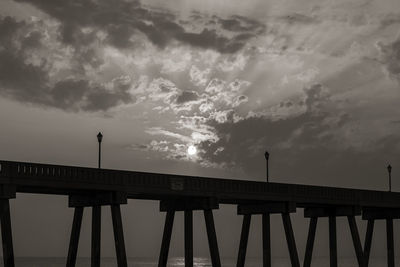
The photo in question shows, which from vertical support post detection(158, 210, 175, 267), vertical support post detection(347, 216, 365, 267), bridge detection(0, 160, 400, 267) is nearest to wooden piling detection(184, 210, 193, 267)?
bridge detection(0, 160, 400, 267)

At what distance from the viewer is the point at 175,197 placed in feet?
218

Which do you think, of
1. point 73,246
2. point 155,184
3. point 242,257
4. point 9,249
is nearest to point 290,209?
point 242,257

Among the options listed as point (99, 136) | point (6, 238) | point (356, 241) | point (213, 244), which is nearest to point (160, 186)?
point (99, 136)

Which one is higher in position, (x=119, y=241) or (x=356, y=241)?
(x=356, y=241)

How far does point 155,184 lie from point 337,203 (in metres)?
24.1

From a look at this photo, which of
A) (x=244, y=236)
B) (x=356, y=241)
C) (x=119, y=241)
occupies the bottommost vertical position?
(x=119, y=241)

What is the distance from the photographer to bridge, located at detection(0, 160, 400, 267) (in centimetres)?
5481

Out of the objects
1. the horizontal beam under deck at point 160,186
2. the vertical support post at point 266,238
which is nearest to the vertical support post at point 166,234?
the horizontal beam under deck at point 160,186

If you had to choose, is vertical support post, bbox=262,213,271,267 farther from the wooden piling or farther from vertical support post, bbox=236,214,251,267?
the wooden piling

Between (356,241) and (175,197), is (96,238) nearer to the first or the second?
(175,197)

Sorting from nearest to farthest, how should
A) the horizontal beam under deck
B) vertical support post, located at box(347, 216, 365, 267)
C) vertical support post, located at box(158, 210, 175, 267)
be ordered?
the horizontal beam under deck
vertical support post, located at box(158, 210, 175, 267)
vertical support post, located at box(347, 216, 365, 267)

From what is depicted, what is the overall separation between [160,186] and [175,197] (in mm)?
3819

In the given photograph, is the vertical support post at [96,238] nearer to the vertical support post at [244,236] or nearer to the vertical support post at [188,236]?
the vertical support post at [188,236]

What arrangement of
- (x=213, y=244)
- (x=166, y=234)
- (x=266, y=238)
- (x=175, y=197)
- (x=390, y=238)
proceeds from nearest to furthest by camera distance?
(x=175, y=197) < (x=213, y=244) < (x=166, y=234) < (x=266, y=238) < (x=390, y=238)
